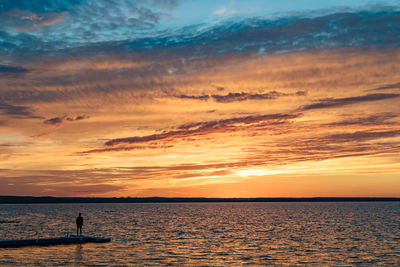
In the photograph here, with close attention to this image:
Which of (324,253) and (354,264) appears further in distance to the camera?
(324,253)

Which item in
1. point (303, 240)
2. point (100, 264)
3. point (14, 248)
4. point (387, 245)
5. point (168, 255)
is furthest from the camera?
point (303, 240)

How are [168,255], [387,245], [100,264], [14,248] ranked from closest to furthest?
[100,264]
[168,255]
[14,248]
[387,245]

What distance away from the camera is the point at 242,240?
6469cm

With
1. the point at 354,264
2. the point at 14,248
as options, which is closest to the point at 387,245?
the point at 354,264

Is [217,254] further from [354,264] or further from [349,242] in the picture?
[349,242]

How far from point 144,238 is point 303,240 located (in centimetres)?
2578

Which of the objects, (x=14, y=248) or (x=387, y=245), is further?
(x=387, y=245)

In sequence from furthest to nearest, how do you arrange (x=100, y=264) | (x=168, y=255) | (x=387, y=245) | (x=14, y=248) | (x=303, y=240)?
1. (x=303, y=240)
2. (x=387, y=245)
3. (x=14, y=248)
4. (x=168, y=255)
5. (x=100, y=264)

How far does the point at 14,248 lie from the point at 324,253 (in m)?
39.5

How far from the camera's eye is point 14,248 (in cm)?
5178

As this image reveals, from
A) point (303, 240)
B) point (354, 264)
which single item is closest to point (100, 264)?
point (354, 264)

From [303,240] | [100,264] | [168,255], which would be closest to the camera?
[100,264]

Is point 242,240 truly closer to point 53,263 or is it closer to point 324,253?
point 324,253

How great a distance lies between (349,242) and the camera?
62312 millimetres
